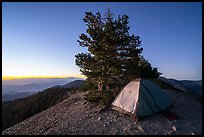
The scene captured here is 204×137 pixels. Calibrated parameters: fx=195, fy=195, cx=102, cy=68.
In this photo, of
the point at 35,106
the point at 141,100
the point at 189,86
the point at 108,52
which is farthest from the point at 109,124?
the point at 35,106

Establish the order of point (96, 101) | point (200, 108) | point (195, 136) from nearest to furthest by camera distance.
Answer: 1. point (195, 136)
2. point (200, 108)
3. point (96, 101)

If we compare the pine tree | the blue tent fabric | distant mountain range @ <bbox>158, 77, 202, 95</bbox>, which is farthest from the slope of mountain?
distant mountain range @ <bbox>158, 77, 202, 95</bbox>

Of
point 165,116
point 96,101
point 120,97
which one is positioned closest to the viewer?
point 165,116

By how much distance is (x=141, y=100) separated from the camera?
11.1 meters

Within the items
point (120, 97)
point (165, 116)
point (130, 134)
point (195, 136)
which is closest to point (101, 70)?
point (120, 97)

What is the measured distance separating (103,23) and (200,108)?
9.19 meters

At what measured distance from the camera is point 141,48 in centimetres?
1533

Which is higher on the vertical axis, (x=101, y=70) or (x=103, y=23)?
(x=103, y=23)

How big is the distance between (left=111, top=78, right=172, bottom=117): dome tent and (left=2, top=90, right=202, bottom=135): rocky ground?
40cm

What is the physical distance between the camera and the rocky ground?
9.02 meters

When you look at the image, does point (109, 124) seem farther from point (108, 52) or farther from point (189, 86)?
point (189, 86)

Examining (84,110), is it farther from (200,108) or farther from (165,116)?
(200,108)

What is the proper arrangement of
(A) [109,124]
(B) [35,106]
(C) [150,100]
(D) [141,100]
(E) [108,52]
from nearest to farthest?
(A) [109,124], (D) [141,100], (C) [150,100], (E) [108,52], (B) [35,106]

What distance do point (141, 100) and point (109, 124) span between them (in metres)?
2.43
